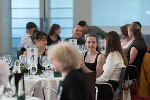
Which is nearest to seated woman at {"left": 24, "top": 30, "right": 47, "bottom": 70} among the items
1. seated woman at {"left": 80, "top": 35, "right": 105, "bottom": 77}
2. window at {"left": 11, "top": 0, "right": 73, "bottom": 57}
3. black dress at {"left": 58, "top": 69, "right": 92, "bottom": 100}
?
seated woman at {"left": 80, "top": 35, "right": 105, "bottom": 77}

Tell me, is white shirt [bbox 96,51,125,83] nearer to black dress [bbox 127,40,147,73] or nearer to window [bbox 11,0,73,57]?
black dress [bbox 127,40,147,73]

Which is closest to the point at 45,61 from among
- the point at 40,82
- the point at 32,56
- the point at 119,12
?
the point at 32,56

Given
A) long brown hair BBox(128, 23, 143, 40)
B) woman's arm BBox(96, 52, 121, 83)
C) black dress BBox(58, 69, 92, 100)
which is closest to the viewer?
black dress BBox(58, 69, 92, 100)

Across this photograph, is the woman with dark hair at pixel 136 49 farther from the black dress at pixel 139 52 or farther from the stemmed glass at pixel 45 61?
the stemmed glass at pixel 45 61

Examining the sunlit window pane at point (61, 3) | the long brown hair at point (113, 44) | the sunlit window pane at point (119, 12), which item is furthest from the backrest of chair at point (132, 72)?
the sunlit window pane at point (61, 3)

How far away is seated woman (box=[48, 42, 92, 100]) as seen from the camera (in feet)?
9.81

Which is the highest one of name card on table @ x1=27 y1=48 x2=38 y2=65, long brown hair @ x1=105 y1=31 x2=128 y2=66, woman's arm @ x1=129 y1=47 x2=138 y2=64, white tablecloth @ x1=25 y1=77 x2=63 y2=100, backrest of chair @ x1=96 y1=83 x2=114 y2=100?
long brown hair @ x1=105 y1=31 x2=128 y2=66

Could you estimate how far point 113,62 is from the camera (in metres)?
6.11

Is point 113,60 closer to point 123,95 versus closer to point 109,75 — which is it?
point 109,75

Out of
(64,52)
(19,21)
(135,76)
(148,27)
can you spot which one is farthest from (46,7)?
(64,52)

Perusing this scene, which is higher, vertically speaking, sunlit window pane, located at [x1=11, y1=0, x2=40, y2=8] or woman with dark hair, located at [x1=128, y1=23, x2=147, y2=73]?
sunlit window pane, located at [x1=11, y1=0, x2=40, y2=8]

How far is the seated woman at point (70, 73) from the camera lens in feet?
9.81

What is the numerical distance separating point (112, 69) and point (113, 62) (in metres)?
0.13

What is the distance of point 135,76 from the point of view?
23.8 feet
